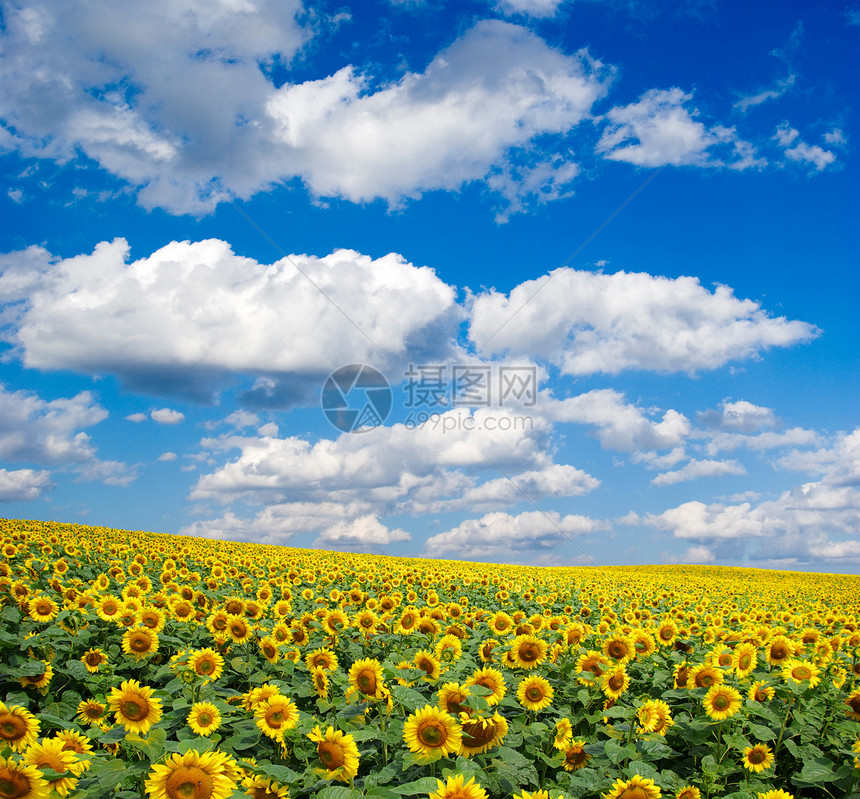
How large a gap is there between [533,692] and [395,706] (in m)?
1.48

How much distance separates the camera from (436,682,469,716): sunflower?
16.2 ft

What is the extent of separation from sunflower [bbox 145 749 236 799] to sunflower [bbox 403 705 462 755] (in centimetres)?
130

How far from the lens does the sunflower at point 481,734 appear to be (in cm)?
489

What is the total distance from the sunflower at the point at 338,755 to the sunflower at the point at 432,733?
0.42 meters

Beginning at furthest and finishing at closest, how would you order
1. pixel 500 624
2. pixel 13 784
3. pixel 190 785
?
pixel 500 624 → pixel 190 785 → pixel 13 784

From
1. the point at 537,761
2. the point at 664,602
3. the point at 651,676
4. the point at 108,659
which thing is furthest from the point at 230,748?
the point at 664,602

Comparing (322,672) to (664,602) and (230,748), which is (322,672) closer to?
(230,748)

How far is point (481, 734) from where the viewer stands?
193 inches

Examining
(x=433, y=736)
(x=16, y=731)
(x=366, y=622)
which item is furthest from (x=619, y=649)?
(x=16, y=731)

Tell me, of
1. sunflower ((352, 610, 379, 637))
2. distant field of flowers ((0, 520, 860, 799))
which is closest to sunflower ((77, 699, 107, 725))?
distant field of flowers ((0, 520, 860, 799))

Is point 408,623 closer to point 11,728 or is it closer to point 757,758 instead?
point 757,758

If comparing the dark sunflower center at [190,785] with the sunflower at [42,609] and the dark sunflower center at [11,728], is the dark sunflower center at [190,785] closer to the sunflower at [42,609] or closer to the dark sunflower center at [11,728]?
the dark sunflower center at [11,728]

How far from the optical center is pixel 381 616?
866 centimetres

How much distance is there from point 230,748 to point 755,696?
562 cm
